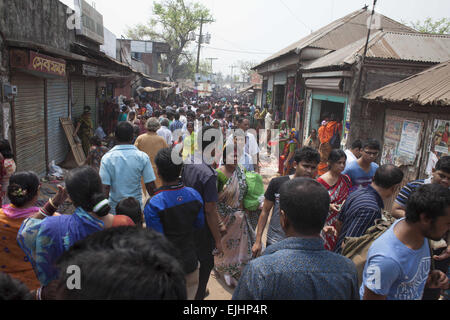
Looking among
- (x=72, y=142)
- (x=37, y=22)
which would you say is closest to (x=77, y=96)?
(x=72, y=142)

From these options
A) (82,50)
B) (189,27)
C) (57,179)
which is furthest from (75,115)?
(189,27)

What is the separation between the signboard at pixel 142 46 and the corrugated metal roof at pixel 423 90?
29758 millimetres

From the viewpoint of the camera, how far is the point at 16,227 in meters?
2.18

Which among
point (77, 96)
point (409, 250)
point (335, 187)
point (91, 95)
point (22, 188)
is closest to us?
point (409, 250)

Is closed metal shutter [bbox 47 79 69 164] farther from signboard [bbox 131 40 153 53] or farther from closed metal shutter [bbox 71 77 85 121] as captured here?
signboard [bbox 131 40 153 53]

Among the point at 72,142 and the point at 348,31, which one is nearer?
the point at 72,142

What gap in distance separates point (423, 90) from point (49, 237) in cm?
605

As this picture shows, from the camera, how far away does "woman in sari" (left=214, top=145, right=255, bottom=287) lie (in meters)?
3.59

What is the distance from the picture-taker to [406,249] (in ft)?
6.07

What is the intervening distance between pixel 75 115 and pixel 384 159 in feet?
28.3

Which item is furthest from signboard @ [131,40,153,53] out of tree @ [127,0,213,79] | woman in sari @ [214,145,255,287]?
woman in sari @ [214,145,255,287]

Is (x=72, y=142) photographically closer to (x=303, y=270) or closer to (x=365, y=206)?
(x=365, y=206)

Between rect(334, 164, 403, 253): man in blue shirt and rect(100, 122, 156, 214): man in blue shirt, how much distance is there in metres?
1.94
